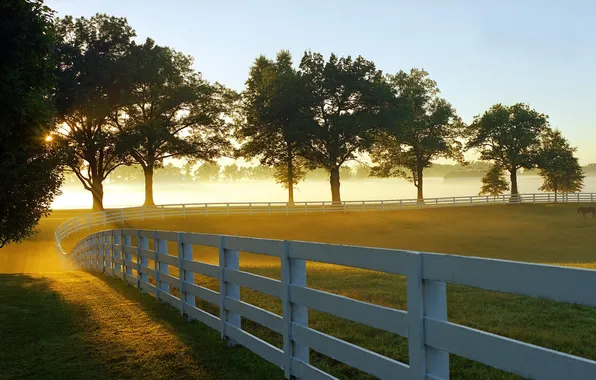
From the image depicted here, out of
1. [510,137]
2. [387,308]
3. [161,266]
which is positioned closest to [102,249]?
[161,266]

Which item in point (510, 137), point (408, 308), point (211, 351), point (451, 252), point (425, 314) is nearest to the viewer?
point (425, 314)

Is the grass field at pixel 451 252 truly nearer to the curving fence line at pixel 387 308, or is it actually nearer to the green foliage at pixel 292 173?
the curving fence line at pixel 387 308

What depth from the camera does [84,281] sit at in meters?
16.2

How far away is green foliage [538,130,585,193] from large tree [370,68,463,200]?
1102cm

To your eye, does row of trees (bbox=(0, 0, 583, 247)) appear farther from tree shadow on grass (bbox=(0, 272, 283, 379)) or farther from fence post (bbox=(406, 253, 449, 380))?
fence post (bbox=(406, 253, 449, 380))

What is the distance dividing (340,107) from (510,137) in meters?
25.7

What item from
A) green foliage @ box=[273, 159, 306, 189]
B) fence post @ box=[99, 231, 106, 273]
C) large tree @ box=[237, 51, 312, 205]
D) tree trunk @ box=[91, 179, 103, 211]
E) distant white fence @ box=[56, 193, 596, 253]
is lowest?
fence post @ box=[99, 231, 106, 273]

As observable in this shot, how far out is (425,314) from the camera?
4.25 metres

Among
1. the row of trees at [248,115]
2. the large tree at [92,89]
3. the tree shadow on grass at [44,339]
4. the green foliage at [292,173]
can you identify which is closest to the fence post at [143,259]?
the tree shadow on grass at [44,339]

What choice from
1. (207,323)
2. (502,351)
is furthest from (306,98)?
(502,351)

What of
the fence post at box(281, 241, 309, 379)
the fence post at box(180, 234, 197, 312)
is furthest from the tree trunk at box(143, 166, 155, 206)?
the fence post at box(281, 241, 309, 379)

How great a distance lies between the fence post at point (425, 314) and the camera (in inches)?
165

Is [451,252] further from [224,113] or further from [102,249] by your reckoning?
[224,113]

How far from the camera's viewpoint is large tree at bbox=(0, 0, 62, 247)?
57.8 feet
